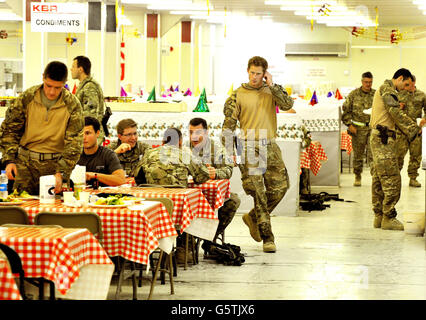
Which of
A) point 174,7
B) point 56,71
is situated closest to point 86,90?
point 56,71

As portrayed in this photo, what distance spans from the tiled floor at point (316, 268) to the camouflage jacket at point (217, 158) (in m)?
0.81

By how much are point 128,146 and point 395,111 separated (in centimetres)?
292

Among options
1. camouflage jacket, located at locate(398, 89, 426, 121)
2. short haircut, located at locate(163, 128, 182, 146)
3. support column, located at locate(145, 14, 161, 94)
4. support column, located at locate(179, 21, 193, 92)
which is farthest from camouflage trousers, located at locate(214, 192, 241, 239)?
support column, located at locate(179, 21, 193, 92)

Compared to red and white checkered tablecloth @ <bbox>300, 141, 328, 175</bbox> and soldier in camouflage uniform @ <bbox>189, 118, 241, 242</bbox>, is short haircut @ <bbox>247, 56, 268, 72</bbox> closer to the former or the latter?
soldier in camouflage uniform @ <bbox>189, 118, 241, 242</bbox>

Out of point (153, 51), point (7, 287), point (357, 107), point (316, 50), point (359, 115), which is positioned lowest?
point (7, 287)

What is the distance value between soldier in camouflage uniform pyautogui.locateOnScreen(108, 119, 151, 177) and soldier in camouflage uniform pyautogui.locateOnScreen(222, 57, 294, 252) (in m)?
0.86

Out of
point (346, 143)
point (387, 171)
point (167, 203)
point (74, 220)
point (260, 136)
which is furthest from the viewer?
point (346, 143)

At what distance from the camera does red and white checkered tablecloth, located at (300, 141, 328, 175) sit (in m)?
11.6

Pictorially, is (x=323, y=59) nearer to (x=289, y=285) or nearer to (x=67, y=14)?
(x=67, y=14)

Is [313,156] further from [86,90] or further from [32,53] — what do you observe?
[32,53]

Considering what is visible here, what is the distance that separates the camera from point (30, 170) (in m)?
6.19

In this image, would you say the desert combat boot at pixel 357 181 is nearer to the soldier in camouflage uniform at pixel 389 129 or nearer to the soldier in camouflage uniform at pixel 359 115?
the soldier in camouflage uniform at pixel 359 115

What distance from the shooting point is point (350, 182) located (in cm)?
1435
